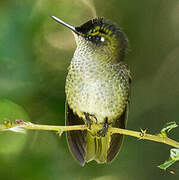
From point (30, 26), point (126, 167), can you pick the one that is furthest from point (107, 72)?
point (126, 167)

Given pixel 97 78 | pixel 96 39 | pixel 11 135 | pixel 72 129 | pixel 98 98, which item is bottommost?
pixel 72 129

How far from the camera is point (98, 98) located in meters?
2.81

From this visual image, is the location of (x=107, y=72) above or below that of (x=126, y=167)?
above

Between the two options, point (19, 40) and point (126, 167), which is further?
point (126, 167)

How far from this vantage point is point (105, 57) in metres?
2.86

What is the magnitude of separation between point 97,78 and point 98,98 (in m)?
0.12

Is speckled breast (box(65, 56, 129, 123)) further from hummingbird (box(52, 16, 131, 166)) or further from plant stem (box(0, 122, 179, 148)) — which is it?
plant stem (box(0, 122, 179, 148))

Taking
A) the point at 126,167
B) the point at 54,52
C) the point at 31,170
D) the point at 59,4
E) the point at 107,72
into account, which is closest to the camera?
the point at 107,72

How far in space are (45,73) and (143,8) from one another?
46.2 inches

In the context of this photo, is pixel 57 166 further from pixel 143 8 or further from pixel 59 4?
pixel 143 8

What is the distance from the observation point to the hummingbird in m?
2.77

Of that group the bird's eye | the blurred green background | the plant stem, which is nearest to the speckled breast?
the bird's eye

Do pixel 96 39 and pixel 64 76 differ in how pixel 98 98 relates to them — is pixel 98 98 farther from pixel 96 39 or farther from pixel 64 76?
pixel 64 76

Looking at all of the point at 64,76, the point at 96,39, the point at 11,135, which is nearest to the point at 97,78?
the point at 96,39
